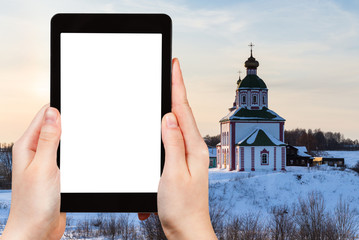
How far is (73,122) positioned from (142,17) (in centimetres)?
48

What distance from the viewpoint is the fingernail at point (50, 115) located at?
1.66 metres

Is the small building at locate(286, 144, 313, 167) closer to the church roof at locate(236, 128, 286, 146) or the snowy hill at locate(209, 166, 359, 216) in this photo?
the church roof at locate(236, 128, 286, 146)

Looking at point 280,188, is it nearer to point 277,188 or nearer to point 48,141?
point 277,188

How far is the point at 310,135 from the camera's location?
237ft

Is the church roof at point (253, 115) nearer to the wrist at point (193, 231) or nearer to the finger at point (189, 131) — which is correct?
the finger at point (189, 131)

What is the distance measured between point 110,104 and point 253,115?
37.2m

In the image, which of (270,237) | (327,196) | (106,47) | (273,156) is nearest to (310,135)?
(273,156)

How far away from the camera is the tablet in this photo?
179cm

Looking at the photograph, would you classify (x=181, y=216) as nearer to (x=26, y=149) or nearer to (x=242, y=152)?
(x=26, y=149)

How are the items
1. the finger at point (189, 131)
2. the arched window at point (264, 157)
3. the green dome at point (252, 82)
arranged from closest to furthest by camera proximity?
the finger at point (189, 131) < the arched window at point (264, 157) < the green dome at point (252, 82)

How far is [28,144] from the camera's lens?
1700 mm

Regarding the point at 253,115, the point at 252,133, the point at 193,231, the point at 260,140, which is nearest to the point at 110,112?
the point at 193,231

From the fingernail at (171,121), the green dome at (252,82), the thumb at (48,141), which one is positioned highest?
the green dome at (252,82)

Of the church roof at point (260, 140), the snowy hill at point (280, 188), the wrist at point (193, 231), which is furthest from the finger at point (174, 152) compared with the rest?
the church roof at point (260, 140)
